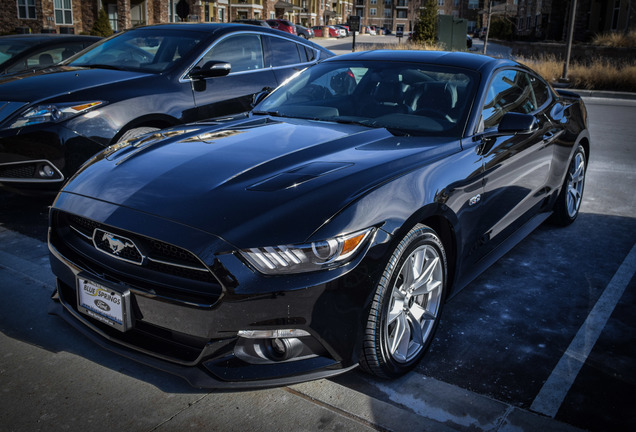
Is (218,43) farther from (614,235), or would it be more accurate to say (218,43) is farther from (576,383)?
(576,383)

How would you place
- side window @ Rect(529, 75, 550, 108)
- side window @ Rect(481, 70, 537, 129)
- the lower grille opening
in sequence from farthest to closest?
side window @ Rect(529, 75, 550, 108) → side window @ Rect(481, 70, 537, 129) → the lower grille opening

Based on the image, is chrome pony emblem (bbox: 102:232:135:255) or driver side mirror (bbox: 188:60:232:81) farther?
driver side mirror (bbox: 188:60:232:81)

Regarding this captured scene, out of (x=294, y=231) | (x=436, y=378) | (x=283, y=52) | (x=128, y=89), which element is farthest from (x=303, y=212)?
(x=283, y=52)

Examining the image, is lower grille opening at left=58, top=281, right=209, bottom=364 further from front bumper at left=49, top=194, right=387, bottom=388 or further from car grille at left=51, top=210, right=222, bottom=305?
car grille at left=51, top=210, right=222, bottom=305

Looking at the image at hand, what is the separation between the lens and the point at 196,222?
98.3 inches

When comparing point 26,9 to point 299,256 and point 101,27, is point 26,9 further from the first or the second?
point 299,256

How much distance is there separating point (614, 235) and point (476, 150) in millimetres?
2356

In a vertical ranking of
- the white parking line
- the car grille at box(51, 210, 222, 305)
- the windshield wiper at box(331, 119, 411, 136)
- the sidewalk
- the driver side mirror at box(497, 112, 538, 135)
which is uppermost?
the driver side mirror at box(497, 112, 538, 135)

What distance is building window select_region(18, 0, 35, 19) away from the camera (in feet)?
118

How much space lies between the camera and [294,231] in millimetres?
2451

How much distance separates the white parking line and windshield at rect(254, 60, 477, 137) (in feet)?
4.49

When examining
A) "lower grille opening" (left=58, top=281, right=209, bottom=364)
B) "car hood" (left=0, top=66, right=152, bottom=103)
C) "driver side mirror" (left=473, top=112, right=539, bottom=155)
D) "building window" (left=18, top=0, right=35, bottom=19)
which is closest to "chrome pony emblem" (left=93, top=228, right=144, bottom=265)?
"lower grille opening" (left=58, top=281, right=209, bottom=364)

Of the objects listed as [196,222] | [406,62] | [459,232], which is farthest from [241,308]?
[406,62]

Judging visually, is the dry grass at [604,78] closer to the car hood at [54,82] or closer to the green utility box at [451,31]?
the green utility box at [451,31]
